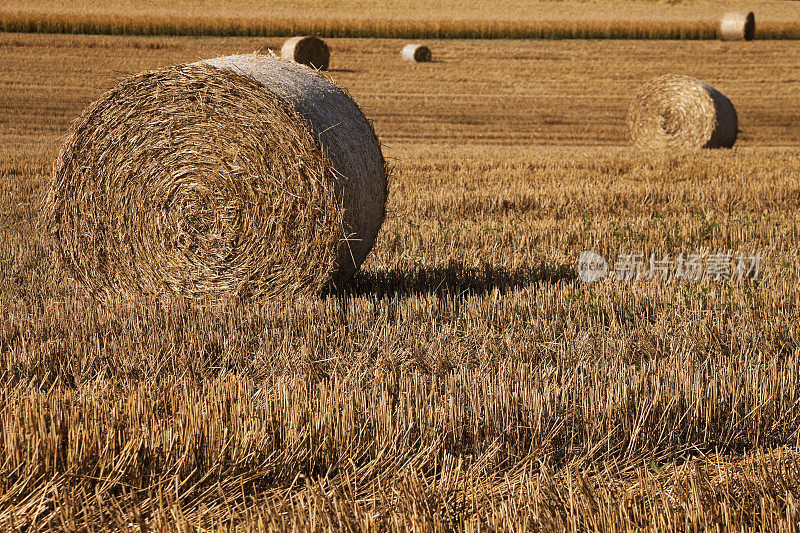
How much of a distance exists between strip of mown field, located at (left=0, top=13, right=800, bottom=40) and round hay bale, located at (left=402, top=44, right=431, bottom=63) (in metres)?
5.18

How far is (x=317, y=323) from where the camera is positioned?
4848 mm

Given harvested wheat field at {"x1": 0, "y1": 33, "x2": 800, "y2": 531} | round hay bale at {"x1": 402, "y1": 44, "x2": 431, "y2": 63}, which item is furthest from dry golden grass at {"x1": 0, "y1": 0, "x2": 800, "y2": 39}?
harvested wheat field at {"x1": 0, "y1": 33, "x2": 800, "y2": 531}

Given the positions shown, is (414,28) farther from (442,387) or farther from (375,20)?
(442,387)

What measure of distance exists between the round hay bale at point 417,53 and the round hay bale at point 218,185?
80.0ft

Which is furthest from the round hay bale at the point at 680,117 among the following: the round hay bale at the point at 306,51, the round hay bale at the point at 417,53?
the round hay bale at the point at 417,53

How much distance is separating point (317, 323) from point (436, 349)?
2.56ft

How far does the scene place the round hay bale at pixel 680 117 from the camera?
56.1 feet

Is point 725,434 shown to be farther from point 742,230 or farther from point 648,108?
point 648,108

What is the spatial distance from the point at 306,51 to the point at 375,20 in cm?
990

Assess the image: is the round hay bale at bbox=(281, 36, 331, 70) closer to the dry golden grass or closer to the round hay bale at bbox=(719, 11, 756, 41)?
the dry golden grass

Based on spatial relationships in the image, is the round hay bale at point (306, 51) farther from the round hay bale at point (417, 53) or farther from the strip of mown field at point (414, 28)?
the strip of mown field at point (414, 28)

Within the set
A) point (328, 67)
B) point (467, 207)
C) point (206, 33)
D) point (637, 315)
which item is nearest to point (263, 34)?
point (206, 33)

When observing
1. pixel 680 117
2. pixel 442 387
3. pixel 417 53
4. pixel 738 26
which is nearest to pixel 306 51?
pixel 417 53

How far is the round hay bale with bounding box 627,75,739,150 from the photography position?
1711cm
